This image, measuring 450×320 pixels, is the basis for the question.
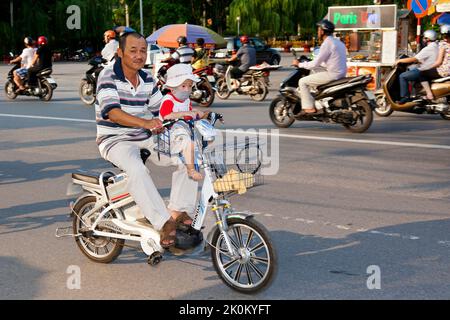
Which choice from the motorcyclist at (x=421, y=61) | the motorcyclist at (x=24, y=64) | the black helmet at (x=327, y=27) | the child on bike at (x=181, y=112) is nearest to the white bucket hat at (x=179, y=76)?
the child on bike at (x=181, y=112)

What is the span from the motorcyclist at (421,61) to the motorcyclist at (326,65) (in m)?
1.70

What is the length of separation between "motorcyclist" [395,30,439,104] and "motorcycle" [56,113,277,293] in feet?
29.9

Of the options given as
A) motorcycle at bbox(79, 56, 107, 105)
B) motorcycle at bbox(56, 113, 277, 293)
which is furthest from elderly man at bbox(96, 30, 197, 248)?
motorcycle at bbox(79, 56, 107, 105)

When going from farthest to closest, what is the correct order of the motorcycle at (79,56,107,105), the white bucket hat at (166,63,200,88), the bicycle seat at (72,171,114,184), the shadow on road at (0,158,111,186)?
the motorcycle at (79,56,107,105), the shadow on road at (0,158,111,186), the bicycle seat at (72,171,114,184), the white bucket hat at (166,63,200,88)

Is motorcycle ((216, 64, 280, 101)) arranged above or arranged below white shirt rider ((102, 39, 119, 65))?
below

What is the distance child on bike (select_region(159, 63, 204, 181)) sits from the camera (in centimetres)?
493

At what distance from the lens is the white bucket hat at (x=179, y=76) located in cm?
510

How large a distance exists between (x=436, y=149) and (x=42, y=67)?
38.9 ft

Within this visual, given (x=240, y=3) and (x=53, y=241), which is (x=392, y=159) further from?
(x=240, y=3)

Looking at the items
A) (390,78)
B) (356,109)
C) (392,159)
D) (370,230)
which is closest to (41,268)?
(370,230)

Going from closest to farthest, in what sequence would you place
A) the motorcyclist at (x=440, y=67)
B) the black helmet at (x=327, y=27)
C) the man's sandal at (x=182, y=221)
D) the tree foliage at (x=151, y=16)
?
the man's sandal at (x=182, y=221)
the black helmet at (x=327, y=27)
the motorcyclist at (x=440, y=67)
the tree foliage at (x=151, y=16)

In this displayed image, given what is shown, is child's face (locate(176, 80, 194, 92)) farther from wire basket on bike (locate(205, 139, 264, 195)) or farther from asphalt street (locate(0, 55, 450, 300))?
asphalt street (locate(0, 55, 450, 300))

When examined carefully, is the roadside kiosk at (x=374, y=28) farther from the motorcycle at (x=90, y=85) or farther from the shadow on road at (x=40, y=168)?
the shadow on road at (x=40, y=168)

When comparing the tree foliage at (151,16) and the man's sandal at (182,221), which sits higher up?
the tree foliage at (151,16)
